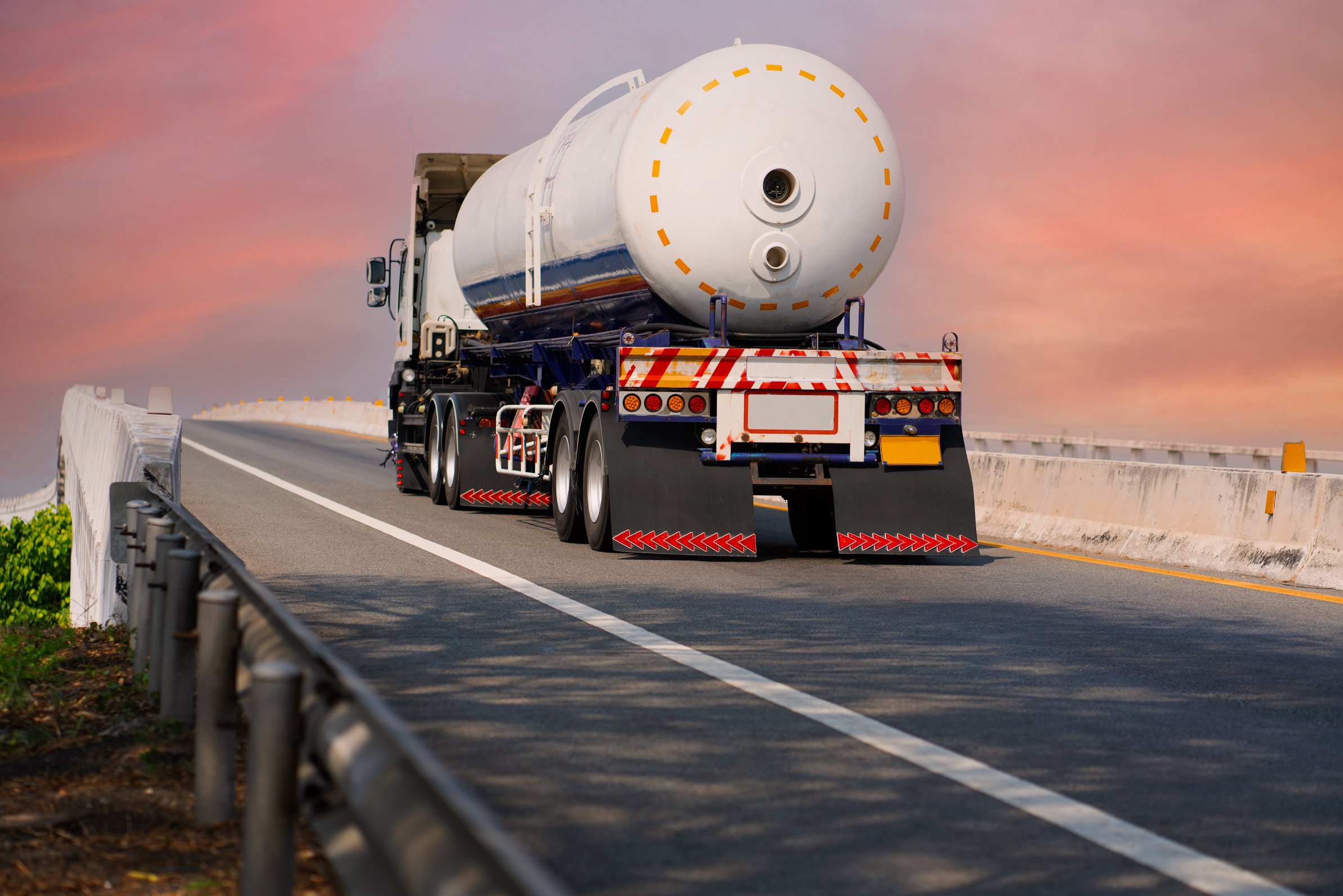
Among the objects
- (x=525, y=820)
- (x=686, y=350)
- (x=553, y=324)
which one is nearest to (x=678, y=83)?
(x=686, y=350)

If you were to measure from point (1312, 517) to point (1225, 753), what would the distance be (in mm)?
7109

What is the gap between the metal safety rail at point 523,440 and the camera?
15.5 metres

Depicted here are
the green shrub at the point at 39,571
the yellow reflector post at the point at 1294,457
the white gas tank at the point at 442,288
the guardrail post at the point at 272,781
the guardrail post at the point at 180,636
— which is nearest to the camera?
the guardrail post at the point at 272,781

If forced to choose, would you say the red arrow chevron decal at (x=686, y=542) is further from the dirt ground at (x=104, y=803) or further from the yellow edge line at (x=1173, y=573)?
the dirt ground at (x=104, y=803)

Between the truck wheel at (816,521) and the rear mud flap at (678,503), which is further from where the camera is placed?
the truck wheel at (816,521)

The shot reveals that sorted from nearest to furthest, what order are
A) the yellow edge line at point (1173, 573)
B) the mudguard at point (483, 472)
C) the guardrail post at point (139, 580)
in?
the guardrail post at point (139, 580)
the yellow edge line at point (1173, 573)
the mudguard at point (483, 472)

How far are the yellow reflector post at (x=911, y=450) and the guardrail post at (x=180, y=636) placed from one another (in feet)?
25.4

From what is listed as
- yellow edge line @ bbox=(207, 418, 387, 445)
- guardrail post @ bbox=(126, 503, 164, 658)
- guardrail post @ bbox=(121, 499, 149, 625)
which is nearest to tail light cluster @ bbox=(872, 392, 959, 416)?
guardrail post @ bbox=(121, 499, 149, 625)

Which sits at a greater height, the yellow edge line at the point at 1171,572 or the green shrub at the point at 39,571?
the yellow edge line at the point at 1171,572

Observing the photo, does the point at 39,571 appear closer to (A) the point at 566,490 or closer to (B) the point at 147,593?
(A) the point at 566,490

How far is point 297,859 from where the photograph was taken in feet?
14.1

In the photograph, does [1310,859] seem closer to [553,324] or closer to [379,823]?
[379,823]

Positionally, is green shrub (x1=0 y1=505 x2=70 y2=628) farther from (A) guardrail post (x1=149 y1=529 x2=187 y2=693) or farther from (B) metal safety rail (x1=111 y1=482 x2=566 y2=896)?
(B) metal safety rail (x1=111 y1=482 x2=566 y2=896)

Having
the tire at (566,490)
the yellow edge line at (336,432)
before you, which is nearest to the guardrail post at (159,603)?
the tire at (566,490)
